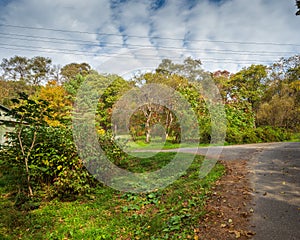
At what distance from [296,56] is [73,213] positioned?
2542 cm

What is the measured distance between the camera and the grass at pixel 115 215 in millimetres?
3320

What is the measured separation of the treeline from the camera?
466 centimetres

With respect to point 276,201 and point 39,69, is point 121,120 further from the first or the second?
point 39,69

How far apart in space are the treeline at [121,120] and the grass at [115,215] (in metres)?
0.57

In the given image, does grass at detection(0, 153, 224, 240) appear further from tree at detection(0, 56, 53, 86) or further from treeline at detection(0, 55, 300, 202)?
tree at detection(0, 56, 53, 86)

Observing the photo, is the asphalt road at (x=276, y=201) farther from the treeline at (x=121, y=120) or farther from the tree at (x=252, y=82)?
the tree at (x=252, y=82)

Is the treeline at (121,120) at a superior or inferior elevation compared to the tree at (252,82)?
inferior

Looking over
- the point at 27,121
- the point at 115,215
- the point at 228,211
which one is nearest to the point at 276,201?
the point at 228,211

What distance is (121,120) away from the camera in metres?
10.9

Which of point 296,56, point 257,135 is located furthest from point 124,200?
point 296,56

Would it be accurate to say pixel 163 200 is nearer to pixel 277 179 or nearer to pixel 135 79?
pixel 277 179

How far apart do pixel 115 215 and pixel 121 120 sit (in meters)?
7.13

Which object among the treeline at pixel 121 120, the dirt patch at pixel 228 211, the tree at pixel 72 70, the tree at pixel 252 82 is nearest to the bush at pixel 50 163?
the treeline at pixel 121 120

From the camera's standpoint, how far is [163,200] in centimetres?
443
